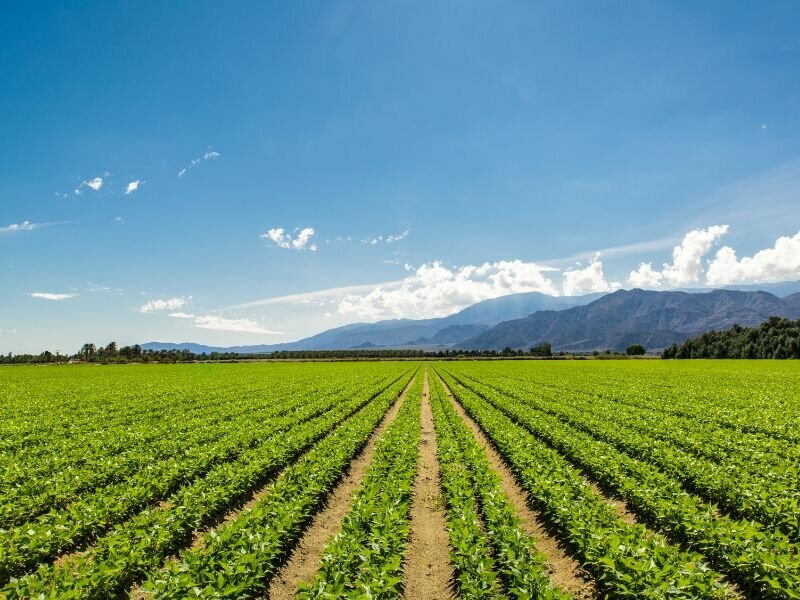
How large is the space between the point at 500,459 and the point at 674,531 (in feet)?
30.9

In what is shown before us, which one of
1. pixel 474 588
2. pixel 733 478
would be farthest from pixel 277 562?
pixel 733 478

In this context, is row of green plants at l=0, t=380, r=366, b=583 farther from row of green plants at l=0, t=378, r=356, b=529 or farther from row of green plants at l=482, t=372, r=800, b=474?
row of green plants at l=482, t=372, r=800, b=474

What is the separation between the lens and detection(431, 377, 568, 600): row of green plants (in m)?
7.46

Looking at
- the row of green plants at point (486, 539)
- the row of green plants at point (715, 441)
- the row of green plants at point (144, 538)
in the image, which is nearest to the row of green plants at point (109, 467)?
the row of green plants at point (144, 538)

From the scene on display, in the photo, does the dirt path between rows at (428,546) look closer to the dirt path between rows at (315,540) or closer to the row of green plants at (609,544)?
the dirt path between rows at (315,540)

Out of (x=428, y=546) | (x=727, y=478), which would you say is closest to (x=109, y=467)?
(x=428, y=546)

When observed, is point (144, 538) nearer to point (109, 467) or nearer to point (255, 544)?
point (255, 544)

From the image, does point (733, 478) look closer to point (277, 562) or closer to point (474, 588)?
point (474, 588)

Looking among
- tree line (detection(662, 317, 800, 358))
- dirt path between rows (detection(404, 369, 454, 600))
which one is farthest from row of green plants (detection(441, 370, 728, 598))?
tree line (detection(662, 317, 800, 358))

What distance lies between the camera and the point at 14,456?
17.3 metres

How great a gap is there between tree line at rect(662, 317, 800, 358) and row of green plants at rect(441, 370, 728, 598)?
138 m

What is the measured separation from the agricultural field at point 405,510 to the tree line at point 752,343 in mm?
119745

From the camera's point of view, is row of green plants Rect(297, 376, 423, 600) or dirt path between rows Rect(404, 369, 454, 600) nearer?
row of green plants Rect(297, 376, 423, 600)

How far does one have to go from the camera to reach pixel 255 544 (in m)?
8.70
